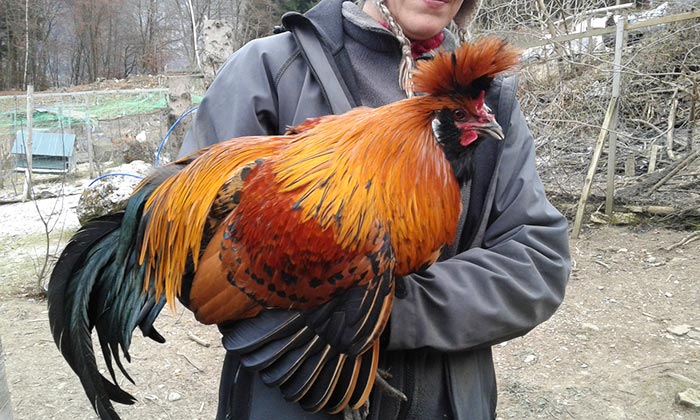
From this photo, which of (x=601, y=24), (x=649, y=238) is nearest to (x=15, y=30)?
(x=601, y=24)

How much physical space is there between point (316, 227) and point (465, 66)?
1.94ft

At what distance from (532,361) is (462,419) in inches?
119

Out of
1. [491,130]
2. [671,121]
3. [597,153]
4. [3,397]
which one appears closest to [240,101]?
[491,130]

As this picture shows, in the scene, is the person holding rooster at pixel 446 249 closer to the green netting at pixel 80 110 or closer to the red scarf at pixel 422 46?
the red scarf at pixel 422 46

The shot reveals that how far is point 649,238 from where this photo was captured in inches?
247

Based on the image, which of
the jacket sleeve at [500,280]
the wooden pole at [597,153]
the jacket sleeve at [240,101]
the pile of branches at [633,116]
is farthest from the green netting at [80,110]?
the jacket sleeve at [500,280]

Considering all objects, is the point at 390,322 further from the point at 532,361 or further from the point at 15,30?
the point at 15,30

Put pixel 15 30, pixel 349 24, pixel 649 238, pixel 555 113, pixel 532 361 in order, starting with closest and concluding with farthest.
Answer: pixel 349 24 < pixel 532 361 < pixel 649 238 < pixel 555 113 < pixel 15 30

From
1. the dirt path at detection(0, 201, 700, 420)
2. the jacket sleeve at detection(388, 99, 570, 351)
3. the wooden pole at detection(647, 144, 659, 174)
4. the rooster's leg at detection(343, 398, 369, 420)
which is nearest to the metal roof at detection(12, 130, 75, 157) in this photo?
the dirt path at detection(0, 201, 700, 420)

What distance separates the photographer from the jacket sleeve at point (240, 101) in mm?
1614

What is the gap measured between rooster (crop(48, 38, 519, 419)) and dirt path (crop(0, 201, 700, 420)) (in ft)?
8.50

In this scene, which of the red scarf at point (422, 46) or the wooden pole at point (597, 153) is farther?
the wooden pole at point (597, 153)

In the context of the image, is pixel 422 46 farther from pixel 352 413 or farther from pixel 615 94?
pixel 615 94

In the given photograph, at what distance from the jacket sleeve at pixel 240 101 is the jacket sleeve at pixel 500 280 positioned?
71cm
